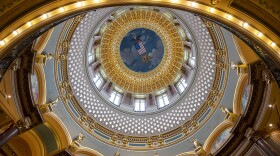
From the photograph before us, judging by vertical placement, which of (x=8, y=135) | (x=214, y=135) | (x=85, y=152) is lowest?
(x=214, y=135)

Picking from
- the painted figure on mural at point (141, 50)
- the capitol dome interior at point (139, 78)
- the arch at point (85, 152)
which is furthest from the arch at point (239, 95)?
the painted figure on mural at point (141, 50)

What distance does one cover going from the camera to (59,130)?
2161cm

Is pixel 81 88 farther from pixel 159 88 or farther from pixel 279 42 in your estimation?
pixel 279 42

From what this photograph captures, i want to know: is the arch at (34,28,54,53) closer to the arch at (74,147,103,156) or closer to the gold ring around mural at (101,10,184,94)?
the arch at (74,147,103,156)

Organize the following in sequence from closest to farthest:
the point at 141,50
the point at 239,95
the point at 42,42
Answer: the point at 42,42 → the point at 239,95 → the point at 141,50

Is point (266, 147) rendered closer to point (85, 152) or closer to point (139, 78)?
point (85, 152)

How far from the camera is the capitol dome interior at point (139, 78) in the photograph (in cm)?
1079

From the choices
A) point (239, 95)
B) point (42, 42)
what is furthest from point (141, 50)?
point (42, 42)

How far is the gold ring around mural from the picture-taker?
3014cm

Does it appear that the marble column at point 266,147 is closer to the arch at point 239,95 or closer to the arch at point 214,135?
the arch at point 239,95

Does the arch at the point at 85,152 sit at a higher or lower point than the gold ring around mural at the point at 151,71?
lower

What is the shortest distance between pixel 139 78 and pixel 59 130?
46.0ft

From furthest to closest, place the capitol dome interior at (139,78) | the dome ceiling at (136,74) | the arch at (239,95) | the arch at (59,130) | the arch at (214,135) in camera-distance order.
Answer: the dome ceiling at (136,74), the arch at (214,135), the arch at (59,130), the arch at (239,95), the capitol dome interior at (139,78)

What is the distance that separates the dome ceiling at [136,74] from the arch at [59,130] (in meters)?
1.90
